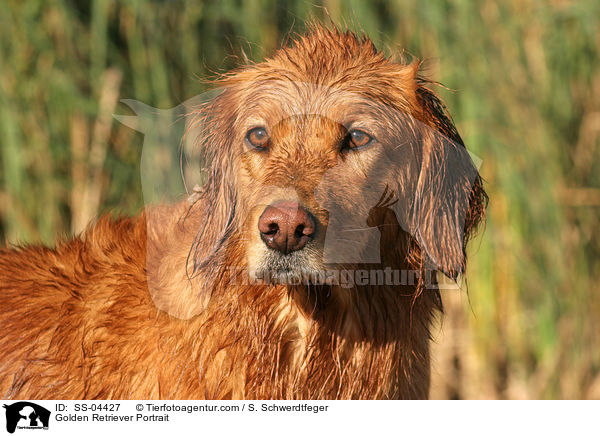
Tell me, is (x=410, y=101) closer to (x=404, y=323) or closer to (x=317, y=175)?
(x=317, y=175)

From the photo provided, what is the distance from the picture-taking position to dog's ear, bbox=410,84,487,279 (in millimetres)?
2555

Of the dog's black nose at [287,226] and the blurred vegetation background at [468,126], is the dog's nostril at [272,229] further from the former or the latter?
the blurred vegetation background at [468,126]

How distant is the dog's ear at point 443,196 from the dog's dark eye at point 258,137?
0.59 metres

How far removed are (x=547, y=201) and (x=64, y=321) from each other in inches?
131

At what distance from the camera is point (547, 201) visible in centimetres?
465

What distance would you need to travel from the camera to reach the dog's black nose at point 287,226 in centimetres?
208

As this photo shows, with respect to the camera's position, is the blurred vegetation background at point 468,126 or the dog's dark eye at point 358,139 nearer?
the dog's dark eye at point 358,139

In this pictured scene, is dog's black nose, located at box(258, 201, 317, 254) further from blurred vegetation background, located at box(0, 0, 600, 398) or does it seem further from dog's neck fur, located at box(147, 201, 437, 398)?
blurred vegetation background, located at box(0, 0, 600, 398)

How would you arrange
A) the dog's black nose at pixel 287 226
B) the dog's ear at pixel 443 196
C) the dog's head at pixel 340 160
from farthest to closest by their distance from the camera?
the dog's ear at pixel 443 196 < the dog's head at pixel 340 160 < the dog's black nose at pixel 287 226
